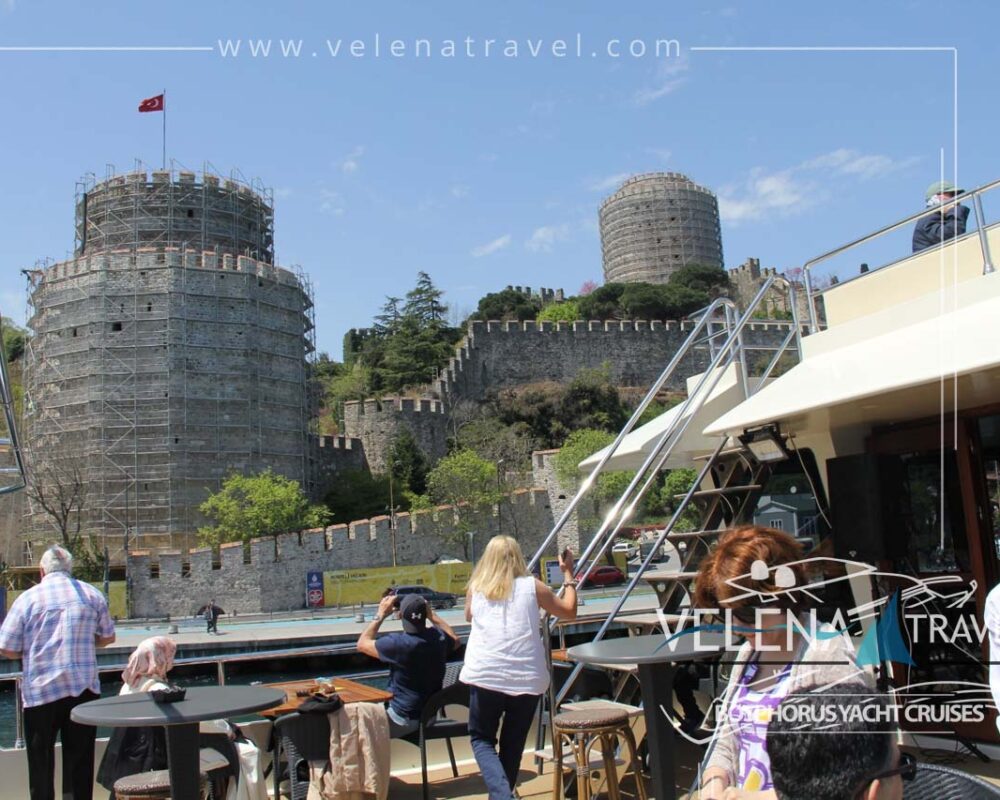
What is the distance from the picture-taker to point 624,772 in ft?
13.3

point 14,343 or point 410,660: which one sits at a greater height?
point 14,343

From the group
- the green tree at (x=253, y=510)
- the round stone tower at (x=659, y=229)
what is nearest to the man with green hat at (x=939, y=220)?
the green tree at (x=253, y=510)

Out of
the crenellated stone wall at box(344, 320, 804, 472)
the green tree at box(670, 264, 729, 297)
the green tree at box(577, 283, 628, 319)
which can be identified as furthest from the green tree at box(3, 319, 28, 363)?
the green tree at box(670, 264, 729, 297)

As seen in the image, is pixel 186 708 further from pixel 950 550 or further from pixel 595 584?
pixel 595 584

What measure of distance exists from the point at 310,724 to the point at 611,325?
1872 inches

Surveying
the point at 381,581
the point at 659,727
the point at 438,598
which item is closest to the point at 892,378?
the point at 659,727

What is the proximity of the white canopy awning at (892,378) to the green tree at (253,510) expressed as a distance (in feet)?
87.1

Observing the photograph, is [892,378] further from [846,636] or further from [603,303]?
[603,303]

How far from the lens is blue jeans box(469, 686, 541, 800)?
10.6 ft

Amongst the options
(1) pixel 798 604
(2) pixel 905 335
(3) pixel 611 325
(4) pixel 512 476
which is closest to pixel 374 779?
(1) pixel 798 604

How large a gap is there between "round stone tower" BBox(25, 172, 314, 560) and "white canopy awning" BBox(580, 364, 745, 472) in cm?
2777

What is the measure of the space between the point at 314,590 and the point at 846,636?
25534 millimetres

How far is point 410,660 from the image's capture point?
13.2ft

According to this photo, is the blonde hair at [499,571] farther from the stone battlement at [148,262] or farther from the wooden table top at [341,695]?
the stone battlement at [148,262]
